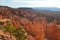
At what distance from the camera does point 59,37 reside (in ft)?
13.2

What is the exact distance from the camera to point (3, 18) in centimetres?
385

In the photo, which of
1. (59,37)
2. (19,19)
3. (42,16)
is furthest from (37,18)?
(59,37)

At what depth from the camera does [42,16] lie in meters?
4.02

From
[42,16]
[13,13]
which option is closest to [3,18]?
[13,13]

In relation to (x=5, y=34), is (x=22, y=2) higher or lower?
higher

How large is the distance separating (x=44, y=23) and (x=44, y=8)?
342 millimetres

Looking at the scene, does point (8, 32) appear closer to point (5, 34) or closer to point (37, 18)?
point (5, 34)

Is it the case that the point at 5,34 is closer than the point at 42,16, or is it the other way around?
the point at 5,34

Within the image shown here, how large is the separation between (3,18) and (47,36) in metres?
1.07

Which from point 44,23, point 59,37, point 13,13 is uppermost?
point 13,13

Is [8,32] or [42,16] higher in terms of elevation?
[42,16]

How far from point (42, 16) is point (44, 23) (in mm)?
166

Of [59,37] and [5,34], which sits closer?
[5,34]

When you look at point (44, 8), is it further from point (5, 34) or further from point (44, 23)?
point (5, 34)
